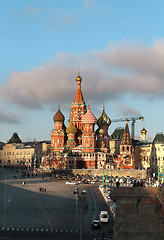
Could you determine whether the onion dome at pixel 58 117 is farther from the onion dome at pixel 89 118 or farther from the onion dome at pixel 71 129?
the onion dome at pixel 89 118

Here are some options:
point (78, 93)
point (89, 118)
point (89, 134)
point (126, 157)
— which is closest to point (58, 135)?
point (89, 134)

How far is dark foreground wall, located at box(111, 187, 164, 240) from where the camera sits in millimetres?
29078

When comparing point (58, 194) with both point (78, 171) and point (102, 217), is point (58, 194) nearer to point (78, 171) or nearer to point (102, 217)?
point (102, 217)

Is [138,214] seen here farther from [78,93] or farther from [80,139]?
[78,93]

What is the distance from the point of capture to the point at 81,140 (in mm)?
166125

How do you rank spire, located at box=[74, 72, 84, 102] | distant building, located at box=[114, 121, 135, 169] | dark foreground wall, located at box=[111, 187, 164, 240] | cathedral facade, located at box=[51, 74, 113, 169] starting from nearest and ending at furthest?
dark foreground wall, located at box=[111, 187, 164, 240]
cathedral facade, located at box=[51, 74, 113, 169]
distant building, located at box=[114, 121, 135, 169]
spire, located at box=[74, 72, 84, 102]

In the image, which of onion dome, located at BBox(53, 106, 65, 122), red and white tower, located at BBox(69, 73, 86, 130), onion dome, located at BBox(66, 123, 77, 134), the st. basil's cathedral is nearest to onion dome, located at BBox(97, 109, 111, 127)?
the st. basil's cathedral

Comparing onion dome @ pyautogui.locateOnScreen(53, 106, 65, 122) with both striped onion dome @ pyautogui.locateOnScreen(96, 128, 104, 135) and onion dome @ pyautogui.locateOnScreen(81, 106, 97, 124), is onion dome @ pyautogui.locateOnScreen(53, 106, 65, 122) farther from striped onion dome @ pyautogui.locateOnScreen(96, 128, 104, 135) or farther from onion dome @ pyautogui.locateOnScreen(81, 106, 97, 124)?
striped onion dome @ pyautogui.locateOnScreen(96, 128, 104, 135)

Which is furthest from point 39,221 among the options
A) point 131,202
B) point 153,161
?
point 153,161

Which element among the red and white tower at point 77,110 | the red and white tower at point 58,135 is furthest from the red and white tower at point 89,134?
the red and white tower at point 58,135

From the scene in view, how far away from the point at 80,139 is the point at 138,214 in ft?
448

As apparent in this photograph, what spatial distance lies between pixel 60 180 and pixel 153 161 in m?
60.8

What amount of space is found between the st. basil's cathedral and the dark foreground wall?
412ft

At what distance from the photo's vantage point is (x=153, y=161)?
186625mm
